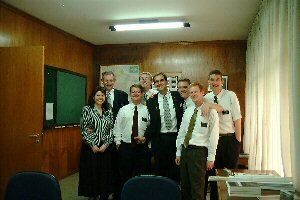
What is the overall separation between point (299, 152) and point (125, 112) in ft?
8.32

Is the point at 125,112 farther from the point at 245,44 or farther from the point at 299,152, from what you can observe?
the point at 245,44

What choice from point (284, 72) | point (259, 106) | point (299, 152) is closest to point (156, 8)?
point (259, 106)

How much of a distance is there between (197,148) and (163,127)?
84 centimetres

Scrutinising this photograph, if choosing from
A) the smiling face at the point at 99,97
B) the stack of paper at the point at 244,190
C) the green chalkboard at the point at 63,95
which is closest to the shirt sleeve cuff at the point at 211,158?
the stack of paper at the point at 244,190

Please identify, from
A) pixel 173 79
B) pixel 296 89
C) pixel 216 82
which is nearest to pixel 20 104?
pixel 216 82

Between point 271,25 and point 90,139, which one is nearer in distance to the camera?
point 271,25

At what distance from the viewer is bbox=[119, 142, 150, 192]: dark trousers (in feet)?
13.7

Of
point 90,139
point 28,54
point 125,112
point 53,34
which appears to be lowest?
point 90,139

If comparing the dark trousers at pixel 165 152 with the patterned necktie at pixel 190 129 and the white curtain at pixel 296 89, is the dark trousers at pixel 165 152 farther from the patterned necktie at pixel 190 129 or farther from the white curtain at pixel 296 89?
the white curtain at pixel 296 89

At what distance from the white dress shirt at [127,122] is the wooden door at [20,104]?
982mm

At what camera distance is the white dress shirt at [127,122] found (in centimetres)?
424

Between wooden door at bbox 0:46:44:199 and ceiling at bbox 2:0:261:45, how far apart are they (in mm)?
838

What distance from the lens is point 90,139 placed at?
4.25m

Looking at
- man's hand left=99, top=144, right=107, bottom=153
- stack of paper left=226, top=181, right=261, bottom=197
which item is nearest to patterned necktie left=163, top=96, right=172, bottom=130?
man's hand left=99, top=144, right=107, bottom=153
